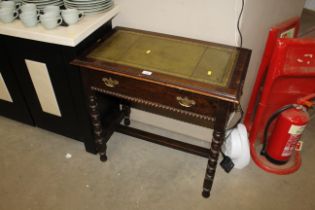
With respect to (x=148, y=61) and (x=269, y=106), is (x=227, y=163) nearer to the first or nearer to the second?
(x=269, y=106)

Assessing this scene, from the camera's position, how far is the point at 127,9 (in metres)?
1.55

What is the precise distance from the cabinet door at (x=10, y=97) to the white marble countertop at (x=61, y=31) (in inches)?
7.8

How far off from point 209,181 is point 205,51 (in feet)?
2.16

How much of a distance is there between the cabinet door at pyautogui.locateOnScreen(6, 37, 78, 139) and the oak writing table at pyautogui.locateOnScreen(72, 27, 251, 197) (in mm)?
193

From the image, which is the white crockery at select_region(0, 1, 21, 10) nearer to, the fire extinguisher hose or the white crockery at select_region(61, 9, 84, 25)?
the white crockery at select_region(61, 9, 84, 25)

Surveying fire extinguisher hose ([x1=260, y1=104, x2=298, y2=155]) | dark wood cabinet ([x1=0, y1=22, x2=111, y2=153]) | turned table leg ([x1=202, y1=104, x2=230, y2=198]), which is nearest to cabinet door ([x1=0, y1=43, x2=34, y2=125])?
dark wood cabinet ([x1=0, y1=22, x2=111, y2=153])

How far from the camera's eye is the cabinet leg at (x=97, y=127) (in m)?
1.43

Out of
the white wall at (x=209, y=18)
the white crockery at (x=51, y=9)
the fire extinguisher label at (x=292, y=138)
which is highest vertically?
the white crockery at (x=51, y=9)

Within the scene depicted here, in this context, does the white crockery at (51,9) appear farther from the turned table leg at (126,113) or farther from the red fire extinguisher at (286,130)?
the red fire extinguisher at (286,130)

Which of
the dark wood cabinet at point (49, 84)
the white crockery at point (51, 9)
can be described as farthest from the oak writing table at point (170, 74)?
the white crockery at point (51, 9)

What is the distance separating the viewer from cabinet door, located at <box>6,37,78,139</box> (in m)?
1.42

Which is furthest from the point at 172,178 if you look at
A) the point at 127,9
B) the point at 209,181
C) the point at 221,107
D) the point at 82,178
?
the point at 127,9

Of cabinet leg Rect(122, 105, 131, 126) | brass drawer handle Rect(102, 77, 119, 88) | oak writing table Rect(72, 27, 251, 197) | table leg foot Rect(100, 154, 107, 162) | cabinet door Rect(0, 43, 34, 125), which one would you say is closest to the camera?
oak writing table Rect(72, 27, 251, 197)

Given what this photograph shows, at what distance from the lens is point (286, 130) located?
1520 mm
